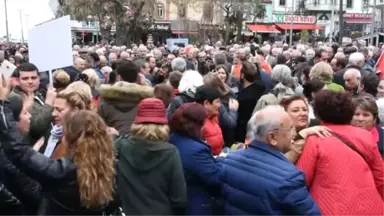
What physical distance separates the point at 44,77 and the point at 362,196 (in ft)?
16.3

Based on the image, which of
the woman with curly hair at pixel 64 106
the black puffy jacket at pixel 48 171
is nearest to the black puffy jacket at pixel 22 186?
the black puffy jacket at pixel 48 171

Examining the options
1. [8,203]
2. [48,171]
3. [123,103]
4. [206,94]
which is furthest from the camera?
[206,94]

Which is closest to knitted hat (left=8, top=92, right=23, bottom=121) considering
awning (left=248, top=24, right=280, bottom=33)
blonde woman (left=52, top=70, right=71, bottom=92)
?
blonde woman (left=52, top=70, right=71, bottom=92)

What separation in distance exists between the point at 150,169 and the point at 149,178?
71 millimetres

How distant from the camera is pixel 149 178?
4.15 metres

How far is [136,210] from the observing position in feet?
13.8

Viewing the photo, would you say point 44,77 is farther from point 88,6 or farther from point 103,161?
point 88,6

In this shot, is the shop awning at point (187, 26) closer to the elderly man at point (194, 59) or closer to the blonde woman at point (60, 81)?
the elderly man at point (194, 59)

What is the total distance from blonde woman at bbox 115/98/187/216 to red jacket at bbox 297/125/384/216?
1.00 metres

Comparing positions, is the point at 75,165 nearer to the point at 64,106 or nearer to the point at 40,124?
the point at 64,106

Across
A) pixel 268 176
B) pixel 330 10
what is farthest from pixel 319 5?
pixel 268 176

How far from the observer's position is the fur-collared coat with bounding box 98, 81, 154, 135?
5.29m

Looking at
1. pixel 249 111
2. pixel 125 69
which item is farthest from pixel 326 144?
pixel 249 111

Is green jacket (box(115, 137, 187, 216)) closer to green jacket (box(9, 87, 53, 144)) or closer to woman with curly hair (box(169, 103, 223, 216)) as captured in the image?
woman with curly hair (box(169, 103, 223, 216))
